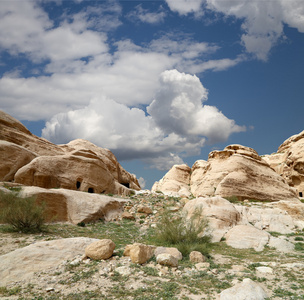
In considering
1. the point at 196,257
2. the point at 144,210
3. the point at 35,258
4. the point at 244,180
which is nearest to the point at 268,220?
the point at 144,210

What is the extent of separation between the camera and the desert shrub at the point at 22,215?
44.7ft

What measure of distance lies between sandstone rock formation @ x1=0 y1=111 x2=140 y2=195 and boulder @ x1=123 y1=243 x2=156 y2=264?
16659mm

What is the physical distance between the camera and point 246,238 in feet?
49.9

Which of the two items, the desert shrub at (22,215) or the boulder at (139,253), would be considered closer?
the boulder at (139,253)

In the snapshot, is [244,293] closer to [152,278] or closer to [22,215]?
[152,278]

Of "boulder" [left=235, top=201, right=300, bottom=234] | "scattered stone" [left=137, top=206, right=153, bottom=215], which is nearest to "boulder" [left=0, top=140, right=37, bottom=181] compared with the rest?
"scattered stone" [left=137, top=206, right=153, bottom=215]

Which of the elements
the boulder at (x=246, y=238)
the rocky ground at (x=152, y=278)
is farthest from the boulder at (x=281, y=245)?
the rocky ground at (x=152, y=278)

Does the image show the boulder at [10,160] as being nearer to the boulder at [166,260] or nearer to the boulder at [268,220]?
the boulder at [268,220]

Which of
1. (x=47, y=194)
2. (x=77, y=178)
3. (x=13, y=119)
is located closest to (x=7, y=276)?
(x=47, y=194)

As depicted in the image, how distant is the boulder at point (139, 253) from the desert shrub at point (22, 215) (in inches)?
264

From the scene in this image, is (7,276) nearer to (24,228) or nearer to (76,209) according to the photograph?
(24,228)

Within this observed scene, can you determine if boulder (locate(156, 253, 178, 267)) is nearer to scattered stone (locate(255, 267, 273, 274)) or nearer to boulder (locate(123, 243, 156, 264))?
boulder (locate(123, 243, 156, 264))

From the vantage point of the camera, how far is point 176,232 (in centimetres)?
1318

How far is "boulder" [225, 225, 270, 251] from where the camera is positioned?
1459 cm
